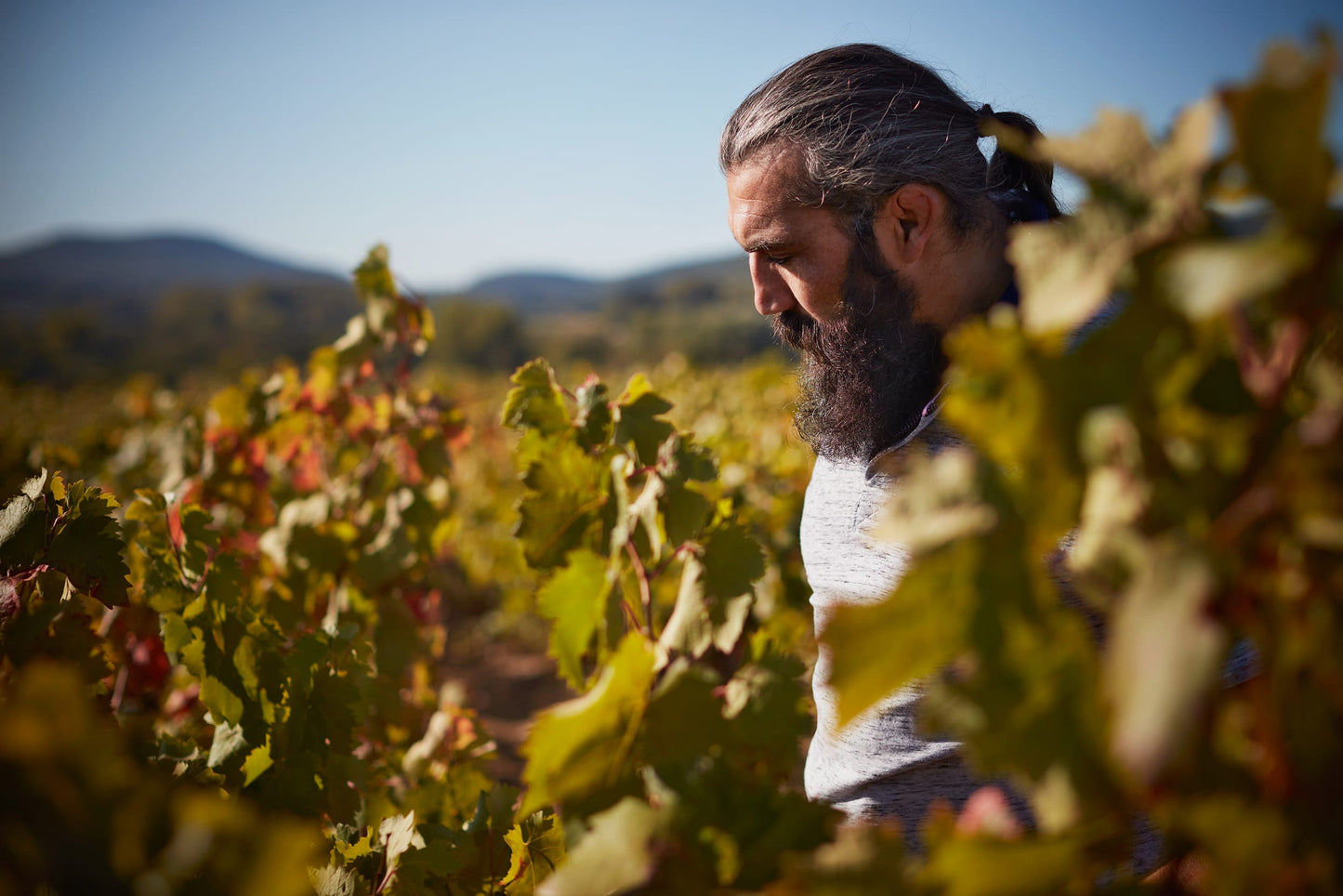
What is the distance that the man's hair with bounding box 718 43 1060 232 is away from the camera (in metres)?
1.94

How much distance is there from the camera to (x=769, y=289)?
2.06 metres

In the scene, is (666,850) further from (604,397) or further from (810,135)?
(810,135)

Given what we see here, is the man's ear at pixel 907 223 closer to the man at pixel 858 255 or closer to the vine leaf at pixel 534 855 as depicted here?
the man at pixel 858 255

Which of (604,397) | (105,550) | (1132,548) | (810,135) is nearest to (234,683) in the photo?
(105,550)

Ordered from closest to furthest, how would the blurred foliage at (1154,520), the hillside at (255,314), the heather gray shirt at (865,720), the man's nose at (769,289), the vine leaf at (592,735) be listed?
the blurred foliage at (1154,520), the vine leaf at (592,735), the heather gray shirt at (865,720), the man's nose at (769,289), the hillside at (255,314)

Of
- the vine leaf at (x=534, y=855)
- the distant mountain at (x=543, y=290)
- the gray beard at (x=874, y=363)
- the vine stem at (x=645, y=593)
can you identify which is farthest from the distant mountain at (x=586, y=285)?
the vine leaf at (x=534, y=855)

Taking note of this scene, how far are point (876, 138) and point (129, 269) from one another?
128m

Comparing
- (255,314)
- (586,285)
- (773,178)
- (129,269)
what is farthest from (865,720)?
(586,285)

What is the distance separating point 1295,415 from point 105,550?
159 centimetres

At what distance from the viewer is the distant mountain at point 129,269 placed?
8806cm

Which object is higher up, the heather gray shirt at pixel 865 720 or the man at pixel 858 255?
the man at pixel 858 255

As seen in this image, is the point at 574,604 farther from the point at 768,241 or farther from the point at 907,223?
the point at 907,223

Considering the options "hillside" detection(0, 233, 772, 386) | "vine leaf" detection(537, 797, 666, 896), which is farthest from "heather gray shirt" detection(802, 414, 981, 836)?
"hillside" detection(0, 233, 772, 386)

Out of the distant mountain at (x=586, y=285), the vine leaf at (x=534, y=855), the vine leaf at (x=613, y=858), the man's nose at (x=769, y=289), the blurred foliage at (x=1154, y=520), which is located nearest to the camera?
the blurred foliage at (x=1154, y=520)
